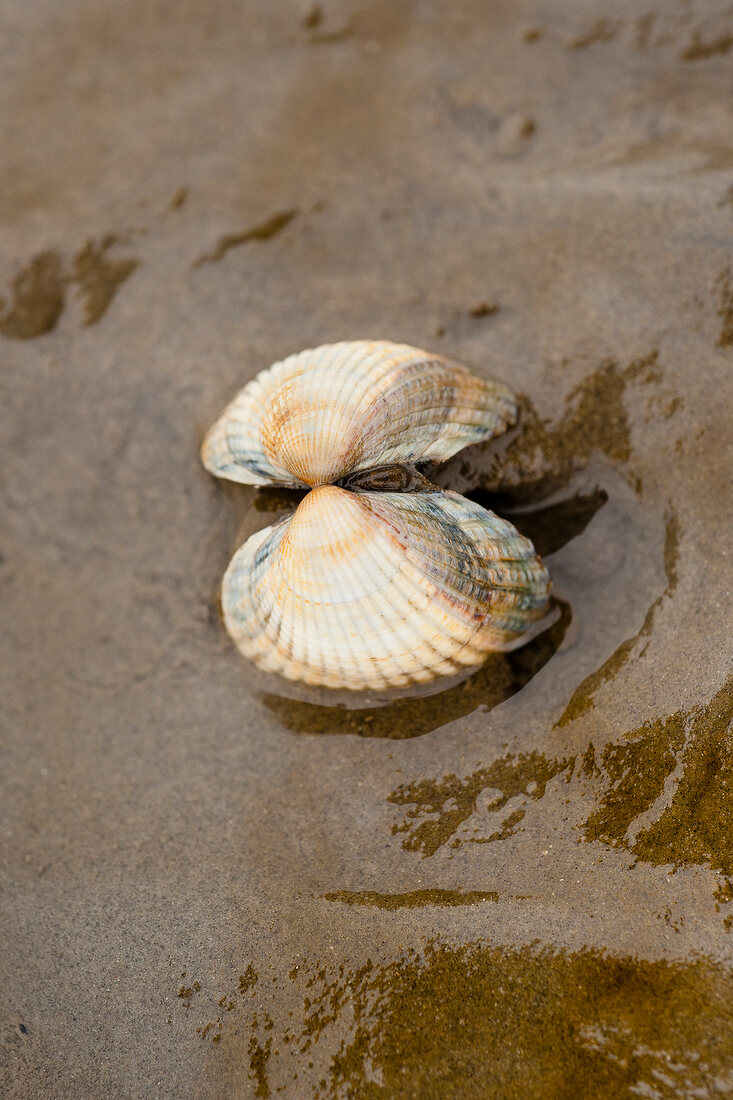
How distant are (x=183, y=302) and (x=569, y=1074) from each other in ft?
11.2

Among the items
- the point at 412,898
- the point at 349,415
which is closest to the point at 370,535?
the point at 349,415

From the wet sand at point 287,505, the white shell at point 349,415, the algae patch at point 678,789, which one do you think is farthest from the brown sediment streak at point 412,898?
the white shell at point 349,415

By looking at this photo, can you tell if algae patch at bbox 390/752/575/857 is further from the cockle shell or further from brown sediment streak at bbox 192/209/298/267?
brown sediment streak at bbox 192/209/298/267

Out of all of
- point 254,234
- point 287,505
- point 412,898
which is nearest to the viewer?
point 412,898

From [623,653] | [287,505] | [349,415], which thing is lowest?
[623,653]

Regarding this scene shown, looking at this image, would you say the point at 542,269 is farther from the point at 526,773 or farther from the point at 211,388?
the point at 526,773

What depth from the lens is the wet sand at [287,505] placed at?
2.68m

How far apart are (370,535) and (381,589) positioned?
0.20 m

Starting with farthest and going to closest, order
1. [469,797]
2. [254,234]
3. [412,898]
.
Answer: [254,234] < [469,797] < [412,898]

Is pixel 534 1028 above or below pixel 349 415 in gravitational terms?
below

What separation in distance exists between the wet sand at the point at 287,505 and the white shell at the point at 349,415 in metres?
0.21

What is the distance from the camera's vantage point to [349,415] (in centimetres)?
269

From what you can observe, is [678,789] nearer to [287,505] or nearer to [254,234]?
[287,505]

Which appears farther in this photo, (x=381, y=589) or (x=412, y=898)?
(x=412, y=898)
